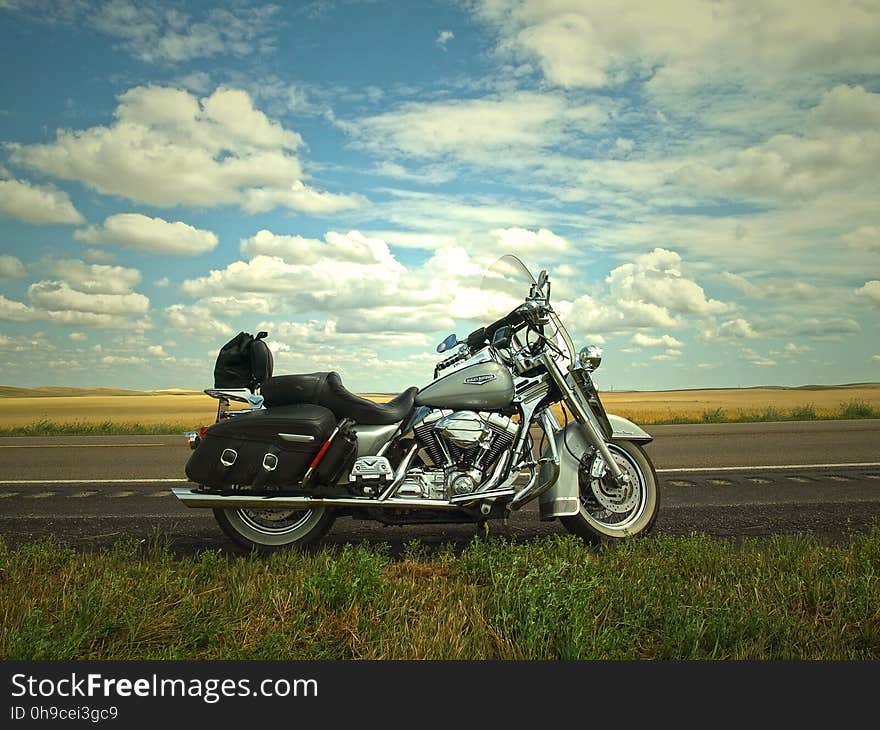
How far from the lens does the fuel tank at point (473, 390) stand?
18.2ft

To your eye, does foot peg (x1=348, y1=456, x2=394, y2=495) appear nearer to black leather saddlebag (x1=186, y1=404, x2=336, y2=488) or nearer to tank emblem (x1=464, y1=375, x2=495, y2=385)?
black leather saddlebag (x1=186, y1=404, x2=336, y2=488)

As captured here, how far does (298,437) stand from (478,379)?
132 centimetres

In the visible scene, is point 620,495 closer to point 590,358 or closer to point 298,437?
point 590,358

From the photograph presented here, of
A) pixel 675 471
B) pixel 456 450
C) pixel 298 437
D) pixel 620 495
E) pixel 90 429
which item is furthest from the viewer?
pixel 90 429

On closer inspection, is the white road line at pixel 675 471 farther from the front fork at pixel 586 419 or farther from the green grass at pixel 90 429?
the green grass at pixel 90 429

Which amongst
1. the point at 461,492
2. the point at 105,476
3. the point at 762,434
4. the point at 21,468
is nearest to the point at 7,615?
the point at 461,492

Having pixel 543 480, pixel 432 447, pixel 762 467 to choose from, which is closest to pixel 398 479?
pixel 432 447

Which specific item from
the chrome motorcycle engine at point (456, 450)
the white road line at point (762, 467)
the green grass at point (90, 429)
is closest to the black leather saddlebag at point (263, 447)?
the chrome motorcycle engine at point (456, 450)

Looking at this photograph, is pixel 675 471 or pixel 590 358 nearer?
pixel 590 358

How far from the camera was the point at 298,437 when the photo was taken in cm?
534

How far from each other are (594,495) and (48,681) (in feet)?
12.7

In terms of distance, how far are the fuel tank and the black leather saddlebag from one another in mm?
744

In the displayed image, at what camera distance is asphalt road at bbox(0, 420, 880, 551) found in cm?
667

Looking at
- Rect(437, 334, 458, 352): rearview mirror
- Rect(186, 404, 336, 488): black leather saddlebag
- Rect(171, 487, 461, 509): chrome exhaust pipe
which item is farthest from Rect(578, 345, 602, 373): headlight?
Rect(186, 404, 336, 488): black leather saddlebag
